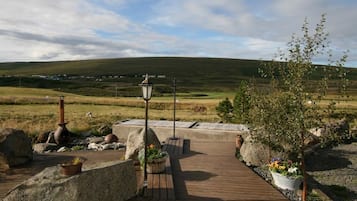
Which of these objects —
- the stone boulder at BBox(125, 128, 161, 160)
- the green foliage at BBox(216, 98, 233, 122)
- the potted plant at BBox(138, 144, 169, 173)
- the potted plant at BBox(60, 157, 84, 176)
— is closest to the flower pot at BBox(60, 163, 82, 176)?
the potted plant at BBox(60, 157, 84, 176)

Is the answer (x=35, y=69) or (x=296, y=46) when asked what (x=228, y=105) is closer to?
(x=296, y=46)

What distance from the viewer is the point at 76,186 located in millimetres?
6926

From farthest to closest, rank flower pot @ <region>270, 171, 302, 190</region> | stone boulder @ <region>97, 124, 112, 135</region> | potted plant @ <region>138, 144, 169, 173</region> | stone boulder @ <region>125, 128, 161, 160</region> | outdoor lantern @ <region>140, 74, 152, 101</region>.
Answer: stone boulder @ <region>97, 124, 112, 135</region>
stone boulder @ <region>125, 128, 161, 160</region>
potted plant @ <region>138, 144, 169, 173</region>
flower pot @ <region>270, 171, 302, 190</region>
outdoor lantern @ <region>140, 74, 152, 101</region>

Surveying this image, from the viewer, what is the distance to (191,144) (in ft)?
55.6

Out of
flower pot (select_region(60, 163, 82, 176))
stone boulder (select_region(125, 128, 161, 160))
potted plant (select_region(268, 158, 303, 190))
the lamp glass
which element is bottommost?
potted plant (select_region(268, 158, 303, 190))

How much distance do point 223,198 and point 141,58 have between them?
483ft

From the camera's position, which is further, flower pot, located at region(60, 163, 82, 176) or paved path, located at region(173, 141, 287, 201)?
paved path, located at region(173, 141, 287, 201)

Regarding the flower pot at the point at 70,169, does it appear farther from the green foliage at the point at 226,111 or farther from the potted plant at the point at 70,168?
the green foliage at the point at 226,111

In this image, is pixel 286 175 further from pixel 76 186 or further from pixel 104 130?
pixel 104 130

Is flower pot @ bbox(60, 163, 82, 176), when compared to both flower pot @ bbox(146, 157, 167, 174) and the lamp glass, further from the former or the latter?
flower pot @ bbox(146, 157, 167, 174)

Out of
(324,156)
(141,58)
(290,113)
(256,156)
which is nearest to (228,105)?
(324,156)

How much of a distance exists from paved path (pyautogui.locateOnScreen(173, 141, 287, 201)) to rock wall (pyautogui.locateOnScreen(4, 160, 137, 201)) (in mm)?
2098

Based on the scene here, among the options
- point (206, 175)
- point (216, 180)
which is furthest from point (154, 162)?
point (216, 180)

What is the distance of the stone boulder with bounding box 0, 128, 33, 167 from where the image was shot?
12.0 meters
